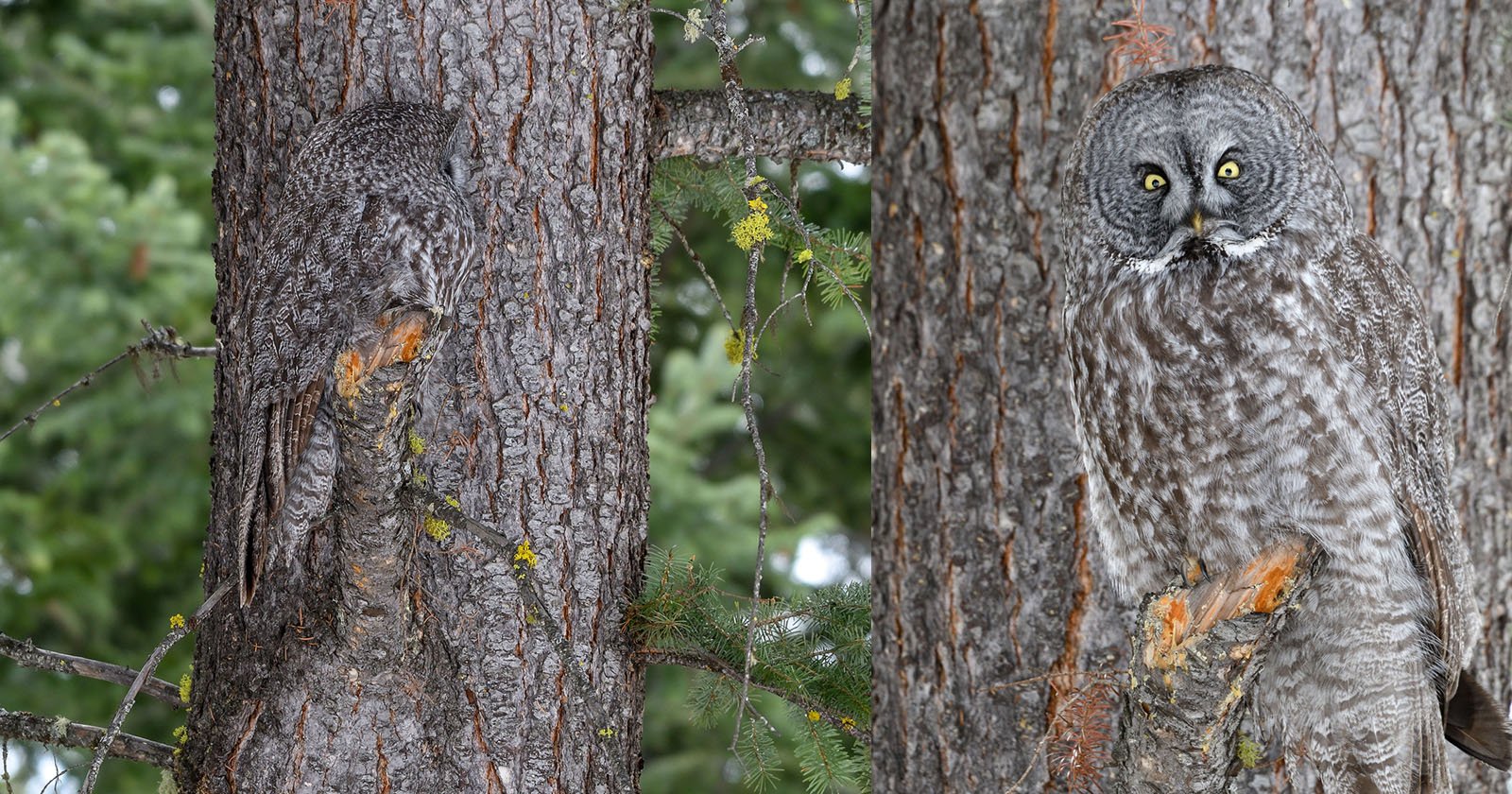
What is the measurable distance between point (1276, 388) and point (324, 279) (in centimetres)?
149

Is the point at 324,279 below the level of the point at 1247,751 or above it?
above

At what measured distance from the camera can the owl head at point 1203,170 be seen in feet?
6.79

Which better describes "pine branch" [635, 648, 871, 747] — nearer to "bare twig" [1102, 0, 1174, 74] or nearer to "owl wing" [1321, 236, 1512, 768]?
"owl wing" [1321, 236, 1512, 768]

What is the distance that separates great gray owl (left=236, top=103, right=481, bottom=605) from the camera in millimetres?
1930

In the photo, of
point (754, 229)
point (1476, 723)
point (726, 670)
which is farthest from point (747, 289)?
point (1476, 723)

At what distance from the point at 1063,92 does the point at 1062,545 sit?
0.88 meters

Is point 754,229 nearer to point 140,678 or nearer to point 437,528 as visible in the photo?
point 437,528

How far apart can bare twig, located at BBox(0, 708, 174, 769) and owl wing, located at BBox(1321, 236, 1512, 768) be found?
6.98ft

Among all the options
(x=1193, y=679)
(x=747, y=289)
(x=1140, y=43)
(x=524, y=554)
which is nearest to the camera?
(x=1193, y=679)

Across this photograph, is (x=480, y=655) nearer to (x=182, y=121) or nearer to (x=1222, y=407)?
(x=1222, y=407)

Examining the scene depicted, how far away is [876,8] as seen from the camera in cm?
275

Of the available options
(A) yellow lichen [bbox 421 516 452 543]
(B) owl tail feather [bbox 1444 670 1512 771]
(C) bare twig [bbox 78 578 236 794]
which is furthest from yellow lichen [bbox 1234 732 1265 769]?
(C) bare twig [bbox 78 578 236 794]

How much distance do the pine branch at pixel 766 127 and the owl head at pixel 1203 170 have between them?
24.2 inches

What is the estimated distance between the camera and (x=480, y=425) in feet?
7.13
